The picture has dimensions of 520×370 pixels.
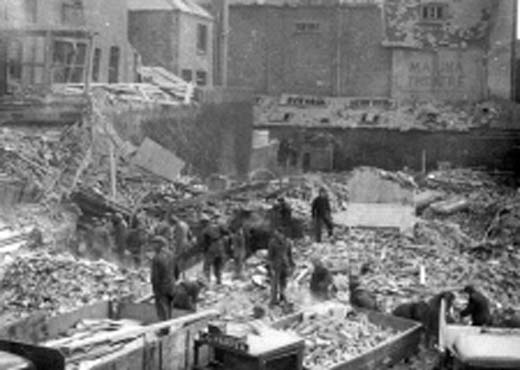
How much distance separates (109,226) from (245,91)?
20.4 metres

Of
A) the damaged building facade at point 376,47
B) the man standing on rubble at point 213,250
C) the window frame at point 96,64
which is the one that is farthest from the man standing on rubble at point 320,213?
the damaged building facade at point 376,47

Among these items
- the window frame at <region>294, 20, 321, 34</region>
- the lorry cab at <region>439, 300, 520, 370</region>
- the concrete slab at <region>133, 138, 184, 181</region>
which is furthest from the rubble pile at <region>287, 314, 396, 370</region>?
the window frame at <region>294, 20, 321, 34</region>

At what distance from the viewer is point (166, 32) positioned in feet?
132

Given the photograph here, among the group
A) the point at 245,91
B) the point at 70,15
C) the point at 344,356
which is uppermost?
the point at 70,15

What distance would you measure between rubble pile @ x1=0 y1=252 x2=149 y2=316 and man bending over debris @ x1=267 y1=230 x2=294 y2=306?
8.49 ft

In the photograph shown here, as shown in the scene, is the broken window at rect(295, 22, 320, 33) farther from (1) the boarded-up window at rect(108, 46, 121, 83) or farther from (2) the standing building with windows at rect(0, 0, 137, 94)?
(1) the boarded-up window at rect(108, 46, 121, 83)

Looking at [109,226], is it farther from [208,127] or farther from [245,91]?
[245,91]

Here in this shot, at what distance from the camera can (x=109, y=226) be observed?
19.4m

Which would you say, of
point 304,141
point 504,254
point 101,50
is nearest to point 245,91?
point 304,141

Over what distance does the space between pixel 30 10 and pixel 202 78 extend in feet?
48.5

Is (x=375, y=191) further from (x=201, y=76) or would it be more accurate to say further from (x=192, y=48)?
(x=201, y=76)

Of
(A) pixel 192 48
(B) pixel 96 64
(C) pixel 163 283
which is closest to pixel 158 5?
(A) pixel 192 48

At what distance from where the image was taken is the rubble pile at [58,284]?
15023 millimetres

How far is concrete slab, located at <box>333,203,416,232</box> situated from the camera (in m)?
25.0
